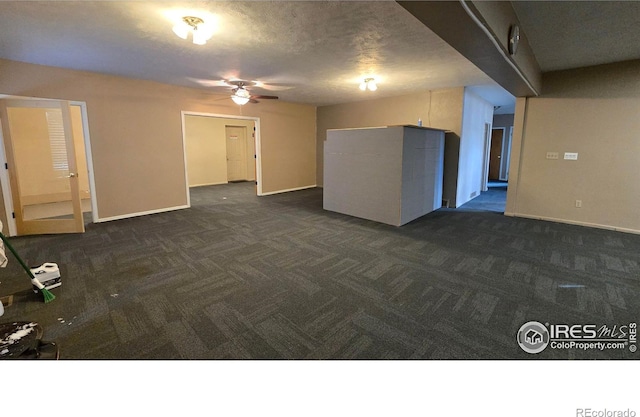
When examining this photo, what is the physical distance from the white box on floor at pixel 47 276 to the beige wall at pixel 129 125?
271 centimetres

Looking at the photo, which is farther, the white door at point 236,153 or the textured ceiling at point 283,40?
the white door at point 236,153

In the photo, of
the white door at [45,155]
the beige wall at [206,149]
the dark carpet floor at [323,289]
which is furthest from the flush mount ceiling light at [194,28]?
the beige wall at [206,149]

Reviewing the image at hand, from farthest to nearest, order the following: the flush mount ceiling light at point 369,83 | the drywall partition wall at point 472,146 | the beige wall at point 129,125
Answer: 1. the drywall partition wall at point 472,146
2. the flush mount ceiling light at point 369,83
3. the beige wall at point 129,125

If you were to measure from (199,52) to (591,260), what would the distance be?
5417 millimetres

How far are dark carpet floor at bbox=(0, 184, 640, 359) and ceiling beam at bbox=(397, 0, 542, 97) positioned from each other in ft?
6.93

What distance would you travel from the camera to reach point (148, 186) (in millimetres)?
5711

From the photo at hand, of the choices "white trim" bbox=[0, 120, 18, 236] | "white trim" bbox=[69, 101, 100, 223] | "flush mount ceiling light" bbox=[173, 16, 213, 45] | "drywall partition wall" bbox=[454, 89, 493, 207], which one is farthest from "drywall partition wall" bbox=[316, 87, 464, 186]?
"white trim" bbox=[0, 120, 18, 236]

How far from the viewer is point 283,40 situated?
334cm

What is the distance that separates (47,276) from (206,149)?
7572mm

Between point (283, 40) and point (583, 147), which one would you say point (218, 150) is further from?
point (583, 147)

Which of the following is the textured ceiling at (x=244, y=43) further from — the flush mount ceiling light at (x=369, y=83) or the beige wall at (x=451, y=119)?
the beige wall at (x=451, y=119)

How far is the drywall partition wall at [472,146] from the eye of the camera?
6.25 meters

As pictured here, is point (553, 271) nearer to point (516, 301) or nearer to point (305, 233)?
point (516, 301)
